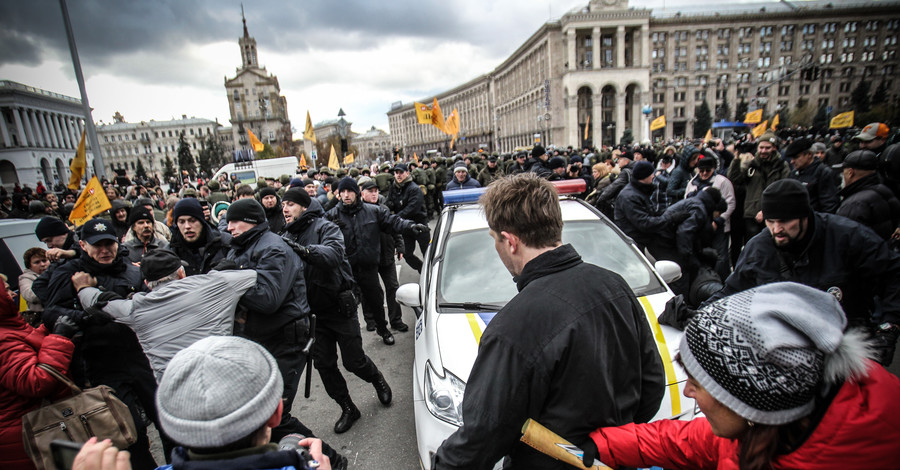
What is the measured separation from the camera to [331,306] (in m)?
3.35

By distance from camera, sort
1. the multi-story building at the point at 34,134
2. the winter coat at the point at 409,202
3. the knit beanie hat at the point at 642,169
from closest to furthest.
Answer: the knit beanie hat at the point at 642,169 → the winter coat at the point at 409,202 → the multi-story building at the point at 34,134

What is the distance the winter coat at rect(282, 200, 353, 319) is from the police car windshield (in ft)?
2.96

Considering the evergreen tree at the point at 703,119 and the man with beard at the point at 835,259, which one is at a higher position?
the evergreen tree at the point at 703,119

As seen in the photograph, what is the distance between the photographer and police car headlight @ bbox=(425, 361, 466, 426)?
2.12 m

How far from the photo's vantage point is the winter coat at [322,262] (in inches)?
124

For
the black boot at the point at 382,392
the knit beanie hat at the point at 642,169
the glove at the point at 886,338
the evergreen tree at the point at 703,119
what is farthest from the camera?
the evergreen tree at the point at 703,119

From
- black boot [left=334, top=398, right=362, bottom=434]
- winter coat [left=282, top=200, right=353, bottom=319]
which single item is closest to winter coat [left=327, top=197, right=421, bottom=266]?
winter coat [left=282, top=200, right=353, bottom=319]

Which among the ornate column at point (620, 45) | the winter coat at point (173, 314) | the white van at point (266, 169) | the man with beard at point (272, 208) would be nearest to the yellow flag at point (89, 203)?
the man with beard at point (272, 208)

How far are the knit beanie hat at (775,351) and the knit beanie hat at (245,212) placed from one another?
268 cm

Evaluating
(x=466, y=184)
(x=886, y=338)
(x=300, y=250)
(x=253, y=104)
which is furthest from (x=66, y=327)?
(x=253, y=104)

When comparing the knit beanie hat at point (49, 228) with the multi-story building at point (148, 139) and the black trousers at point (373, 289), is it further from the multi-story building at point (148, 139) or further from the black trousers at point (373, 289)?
the multi-story building at point (148, 139)

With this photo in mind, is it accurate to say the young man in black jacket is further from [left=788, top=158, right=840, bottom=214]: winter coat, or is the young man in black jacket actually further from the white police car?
[left=788, top=158, right=840, bottom=214]: winter coat

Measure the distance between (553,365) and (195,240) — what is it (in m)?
3.34

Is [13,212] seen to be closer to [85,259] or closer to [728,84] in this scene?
[85,259]
